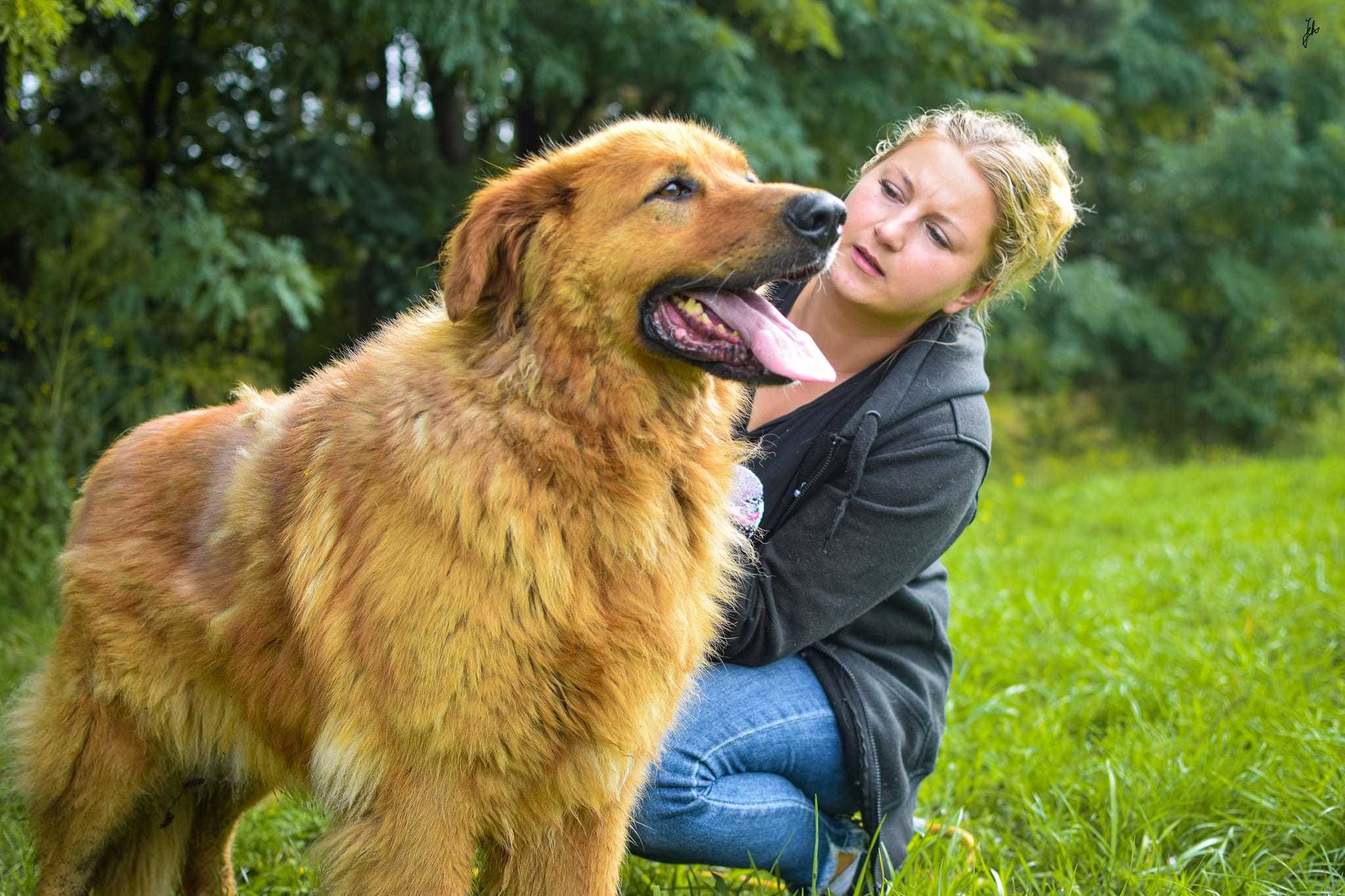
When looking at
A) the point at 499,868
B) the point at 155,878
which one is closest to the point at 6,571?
the point at 155,878

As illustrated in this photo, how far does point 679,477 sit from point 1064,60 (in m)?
10.5

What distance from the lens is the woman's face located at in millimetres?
2771

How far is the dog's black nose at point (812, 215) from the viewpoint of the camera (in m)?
2.16

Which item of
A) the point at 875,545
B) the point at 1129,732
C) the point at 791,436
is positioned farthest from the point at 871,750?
the point at 1129,732

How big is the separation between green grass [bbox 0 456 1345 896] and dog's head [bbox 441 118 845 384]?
4.51ft

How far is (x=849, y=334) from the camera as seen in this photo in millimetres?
2951

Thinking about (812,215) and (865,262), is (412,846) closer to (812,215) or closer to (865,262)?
(812,215)

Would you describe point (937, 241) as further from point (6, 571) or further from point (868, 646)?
point (6, 571)

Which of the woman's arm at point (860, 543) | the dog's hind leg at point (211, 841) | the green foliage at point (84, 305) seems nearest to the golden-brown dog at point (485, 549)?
the woman's arm at point (860, 543)

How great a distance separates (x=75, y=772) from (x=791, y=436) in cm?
187

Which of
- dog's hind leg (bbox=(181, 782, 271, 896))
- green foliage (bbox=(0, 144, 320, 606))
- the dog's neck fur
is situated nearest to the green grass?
dog's hind leg (bbox=(181, 782, 271, 896))

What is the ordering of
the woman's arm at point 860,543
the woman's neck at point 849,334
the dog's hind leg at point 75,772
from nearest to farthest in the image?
the dog's hind leg at point 75,772 → the woman's arm at point 860,543 → the woman's neck at point 849,334

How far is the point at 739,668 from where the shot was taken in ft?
9.25

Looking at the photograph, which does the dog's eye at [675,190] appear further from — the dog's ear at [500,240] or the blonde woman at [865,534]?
the blonde woman at [865,534]
